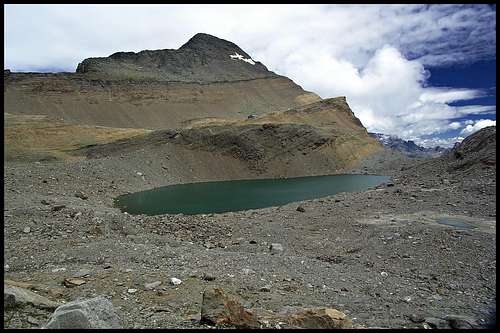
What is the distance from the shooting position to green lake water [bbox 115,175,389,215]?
28.2 meters

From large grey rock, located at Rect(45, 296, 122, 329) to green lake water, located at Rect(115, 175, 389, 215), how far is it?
2034cm

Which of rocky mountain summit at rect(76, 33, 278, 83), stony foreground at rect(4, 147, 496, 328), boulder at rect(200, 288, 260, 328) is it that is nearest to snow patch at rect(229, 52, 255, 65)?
rocky mountain summit at rect(76, 33, 278, 83)

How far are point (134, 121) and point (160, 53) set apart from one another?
122 ft

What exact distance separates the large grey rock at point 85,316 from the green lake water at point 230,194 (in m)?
20.3

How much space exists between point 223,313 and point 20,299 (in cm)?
306

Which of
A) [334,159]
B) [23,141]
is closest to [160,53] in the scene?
[23,141]

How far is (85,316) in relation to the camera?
490 cm

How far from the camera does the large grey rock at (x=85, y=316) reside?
4801mm

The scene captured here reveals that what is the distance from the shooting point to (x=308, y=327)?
6.02 m

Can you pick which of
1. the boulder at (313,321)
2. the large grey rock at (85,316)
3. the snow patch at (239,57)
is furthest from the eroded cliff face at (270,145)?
the snow patch at (239,57)

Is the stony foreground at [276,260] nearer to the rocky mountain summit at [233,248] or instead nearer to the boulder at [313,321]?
the rocky mountain summit at [233,248]

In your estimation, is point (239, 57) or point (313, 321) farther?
point (239, 57)

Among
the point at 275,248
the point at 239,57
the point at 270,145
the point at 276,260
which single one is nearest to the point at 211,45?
the point at 239,57

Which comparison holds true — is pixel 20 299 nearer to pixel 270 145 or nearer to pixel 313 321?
pixel 313 321
